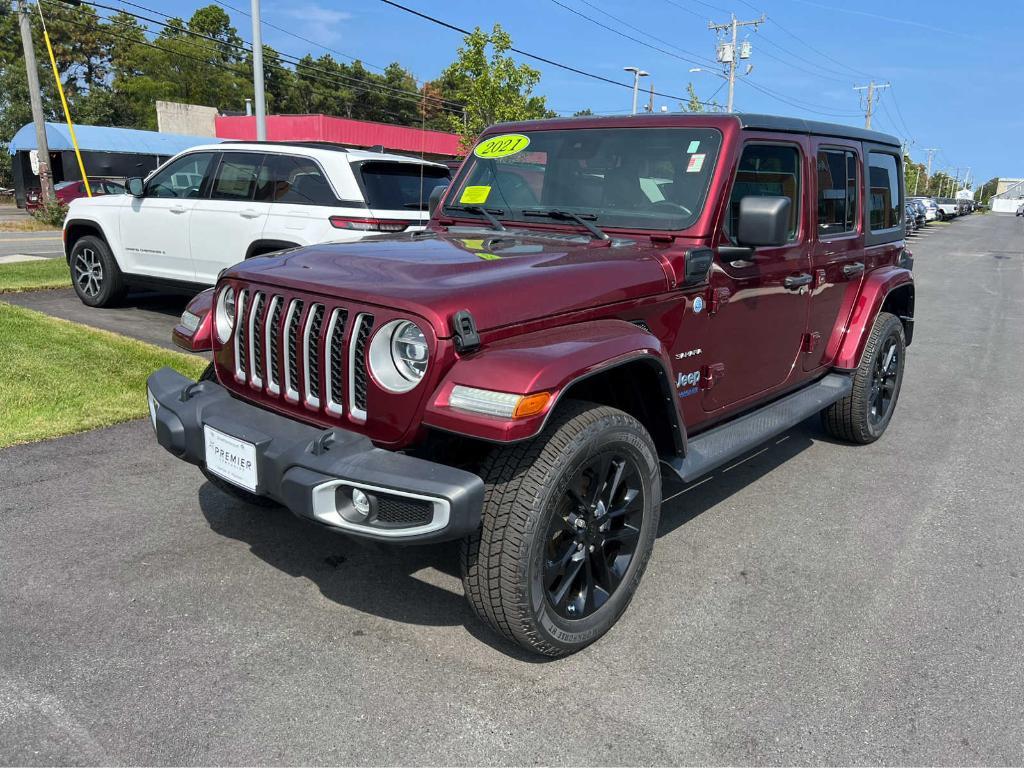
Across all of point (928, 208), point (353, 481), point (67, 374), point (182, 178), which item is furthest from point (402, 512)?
point (928, 208)

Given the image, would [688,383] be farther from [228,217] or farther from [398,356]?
[228,217]

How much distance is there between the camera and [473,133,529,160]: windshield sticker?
4238mm

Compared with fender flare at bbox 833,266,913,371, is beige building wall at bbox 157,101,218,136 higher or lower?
higher

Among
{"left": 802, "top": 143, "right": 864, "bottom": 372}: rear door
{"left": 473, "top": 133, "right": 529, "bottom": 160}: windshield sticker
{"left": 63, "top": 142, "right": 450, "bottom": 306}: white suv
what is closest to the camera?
{"left": 473, "top": 133, "right": 529, "bottom": 160}: windshield sticker

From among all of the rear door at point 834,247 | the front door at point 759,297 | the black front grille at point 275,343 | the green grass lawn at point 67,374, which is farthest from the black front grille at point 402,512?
the green grass lawn at point 67,374

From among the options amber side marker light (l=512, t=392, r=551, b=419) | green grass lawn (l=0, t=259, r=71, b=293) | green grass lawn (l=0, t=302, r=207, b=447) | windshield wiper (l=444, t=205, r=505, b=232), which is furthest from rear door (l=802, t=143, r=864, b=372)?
green grass lawn (l=0, t=259, r=71, b=293)

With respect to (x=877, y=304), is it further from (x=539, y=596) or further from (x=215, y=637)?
(x=215, y=637)

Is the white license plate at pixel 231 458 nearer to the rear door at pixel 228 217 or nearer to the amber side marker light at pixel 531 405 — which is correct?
the amber side marker light at pixel 531 405

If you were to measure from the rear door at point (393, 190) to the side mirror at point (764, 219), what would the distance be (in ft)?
13.1

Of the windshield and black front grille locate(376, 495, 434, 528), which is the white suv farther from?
black front grille locate(376, 495, 434, 528)

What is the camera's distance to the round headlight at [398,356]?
2.60 meters

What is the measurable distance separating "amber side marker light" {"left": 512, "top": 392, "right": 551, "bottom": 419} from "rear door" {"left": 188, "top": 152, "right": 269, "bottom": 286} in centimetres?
553

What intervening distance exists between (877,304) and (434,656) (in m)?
3.68

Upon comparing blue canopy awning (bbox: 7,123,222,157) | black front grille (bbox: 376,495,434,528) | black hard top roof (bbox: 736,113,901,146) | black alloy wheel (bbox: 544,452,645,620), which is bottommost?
black alloy wheel (bbox: 544,452,645,620)
